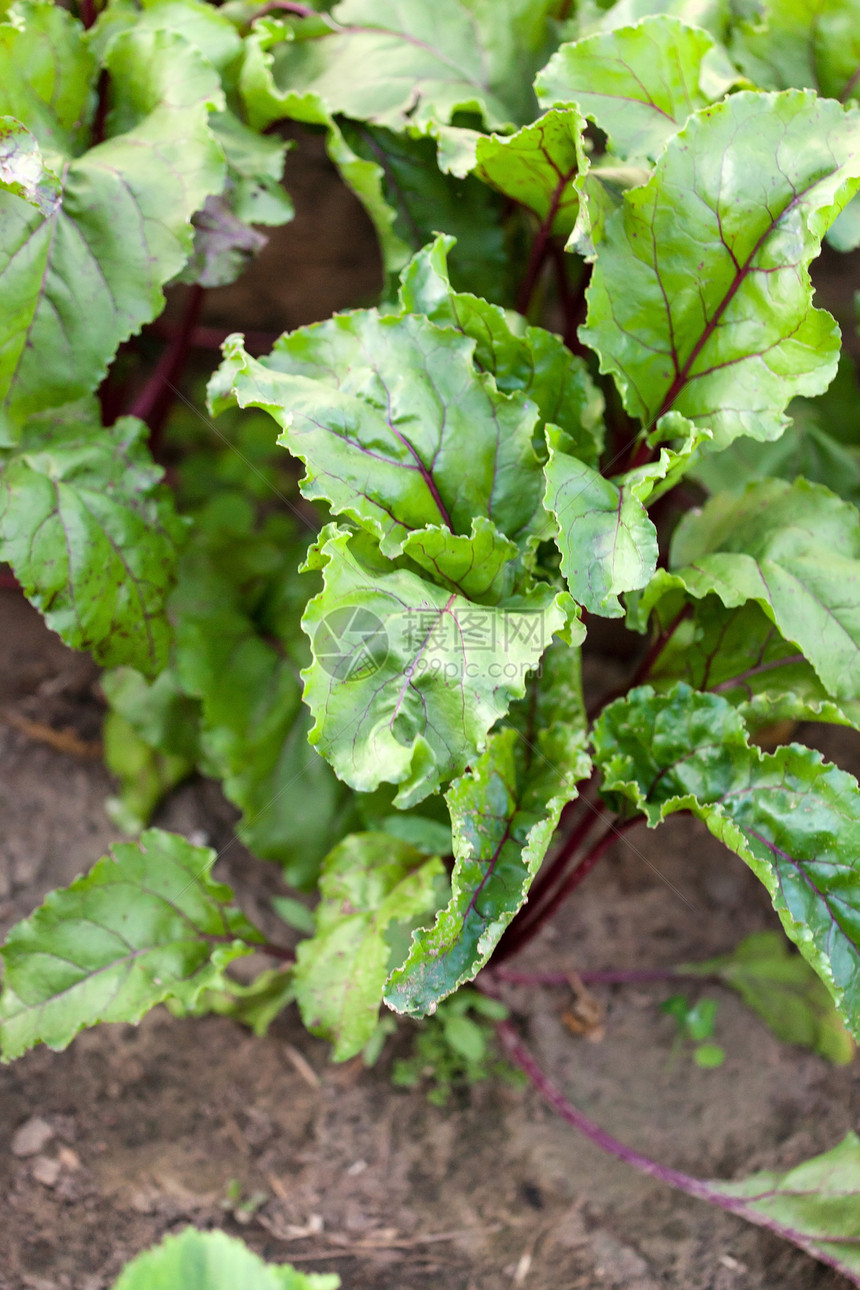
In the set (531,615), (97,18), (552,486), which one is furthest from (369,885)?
(97,18)

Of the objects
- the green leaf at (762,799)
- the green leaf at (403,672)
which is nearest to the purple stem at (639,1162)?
the green leaf at (762,799)

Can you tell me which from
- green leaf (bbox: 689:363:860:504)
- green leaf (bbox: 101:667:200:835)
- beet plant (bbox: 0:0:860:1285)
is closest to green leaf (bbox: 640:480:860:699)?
beet plant (bbox: 0:0:860:1285)

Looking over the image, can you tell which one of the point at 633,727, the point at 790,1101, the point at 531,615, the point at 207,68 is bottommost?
the point at 790,1101

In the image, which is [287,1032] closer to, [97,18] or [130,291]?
[130,291]

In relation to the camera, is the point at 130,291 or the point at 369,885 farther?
the point at 369,885

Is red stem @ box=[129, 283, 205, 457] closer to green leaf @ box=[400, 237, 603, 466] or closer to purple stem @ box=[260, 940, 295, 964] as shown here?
green leaf @ box=[400, 237, 603, 466]

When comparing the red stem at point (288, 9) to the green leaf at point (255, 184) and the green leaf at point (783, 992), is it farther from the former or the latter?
the green leaf at point (783, 992)
